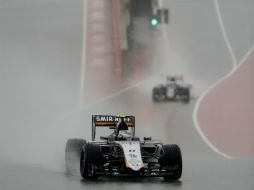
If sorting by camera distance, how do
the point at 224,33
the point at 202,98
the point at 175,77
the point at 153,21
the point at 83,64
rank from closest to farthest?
the point at 202,98
the point at 153,21
the point at 175,77
the point at 83,64
the point at 224,33

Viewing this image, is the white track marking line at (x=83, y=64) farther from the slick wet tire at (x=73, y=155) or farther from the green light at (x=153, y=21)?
the slick wet tire at (x=73, y=155)

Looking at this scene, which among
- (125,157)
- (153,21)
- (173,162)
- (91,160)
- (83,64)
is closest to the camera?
(91,160)

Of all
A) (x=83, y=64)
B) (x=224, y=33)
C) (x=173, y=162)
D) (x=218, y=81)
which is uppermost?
(x=224, y=33)

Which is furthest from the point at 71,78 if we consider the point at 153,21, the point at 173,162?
the point at 173,162

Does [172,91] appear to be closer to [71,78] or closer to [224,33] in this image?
[71,78]

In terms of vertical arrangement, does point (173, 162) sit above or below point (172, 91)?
below

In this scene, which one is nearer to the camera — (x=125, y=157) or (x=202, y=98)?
(x=125, y=157)

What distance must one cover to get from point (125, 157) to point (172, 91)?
15.0 meters

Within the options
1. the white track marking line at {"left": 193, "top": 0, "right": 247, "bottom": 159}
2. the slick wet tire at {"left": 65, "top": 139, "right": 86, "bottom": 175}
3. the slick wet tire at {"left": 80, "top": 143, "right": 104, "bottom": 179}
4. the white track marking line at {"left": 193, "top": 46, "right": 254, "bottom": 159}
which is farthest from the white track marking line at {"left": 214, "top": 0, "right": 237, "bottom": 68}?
the slick wet tire at {"left": 80, "top": 143, "right": 104, "bottom": 179}

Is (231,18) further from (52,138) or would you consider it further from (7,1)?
(52,138)

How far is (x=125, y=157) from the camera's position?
16.0 metres

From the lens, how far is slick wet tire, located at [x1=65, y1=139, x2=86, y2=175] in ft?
56.8

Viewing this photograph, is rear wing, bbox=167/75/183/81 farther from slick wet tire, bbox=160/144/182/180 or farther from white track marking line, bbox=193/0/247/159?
slick wet tire, bbox=160/144/182/180

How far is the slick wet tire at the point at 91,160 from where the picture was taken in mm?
15903
